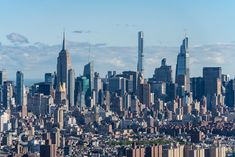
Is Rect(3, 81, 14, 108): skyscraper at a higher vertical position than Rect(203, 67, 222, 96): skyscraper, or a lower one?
lower

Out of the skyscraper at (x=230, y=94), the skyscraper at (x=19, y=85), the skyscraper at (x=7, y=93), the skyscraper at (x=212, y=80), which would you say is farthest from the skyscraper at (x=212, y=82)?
the skyscraper at (x=7, y=93)

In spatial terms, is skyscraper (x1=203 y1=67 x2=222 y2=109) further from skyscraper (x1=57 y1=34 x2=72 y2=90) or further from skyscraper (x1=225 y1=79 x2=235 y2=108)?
skyscraper (x1=57 y1=34 x2=72 y2=90)

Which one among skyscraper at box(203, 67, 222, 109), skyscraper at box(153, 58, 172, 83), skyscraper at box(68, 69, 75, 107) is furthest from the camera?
skyscraper at box(153, 58, 172, 83)

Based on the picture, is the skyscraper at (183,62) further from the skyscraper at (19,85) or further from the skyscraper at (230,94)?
the skyscraper at (19,85)

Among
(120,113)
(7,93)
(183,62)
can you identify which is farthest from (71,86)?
(183,62)

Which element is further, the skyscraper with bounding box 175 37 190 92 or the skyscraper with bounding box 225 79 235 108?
the skyscraper with bounding box 175 37 190 92

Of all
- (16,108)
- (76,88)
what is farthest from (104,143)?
(76,88)

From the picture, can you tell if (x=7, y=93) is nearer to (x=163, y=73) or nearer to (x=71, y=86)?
(x=71, y=86)

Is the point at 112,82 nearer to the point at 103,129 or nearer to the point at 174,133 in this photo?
the point at 103,129

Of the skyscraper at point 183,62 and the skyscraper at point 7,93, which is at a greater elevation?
the skyscraper at point 183,62

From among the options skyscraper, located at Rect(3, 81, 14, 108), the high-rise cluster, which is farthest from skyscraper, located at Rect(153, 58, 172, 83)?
skyscraper, located at Rect(3, 81, 14, 108)

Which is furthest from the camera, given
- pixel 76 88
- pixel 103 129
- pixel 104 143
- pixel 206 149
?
pixel 76 88
